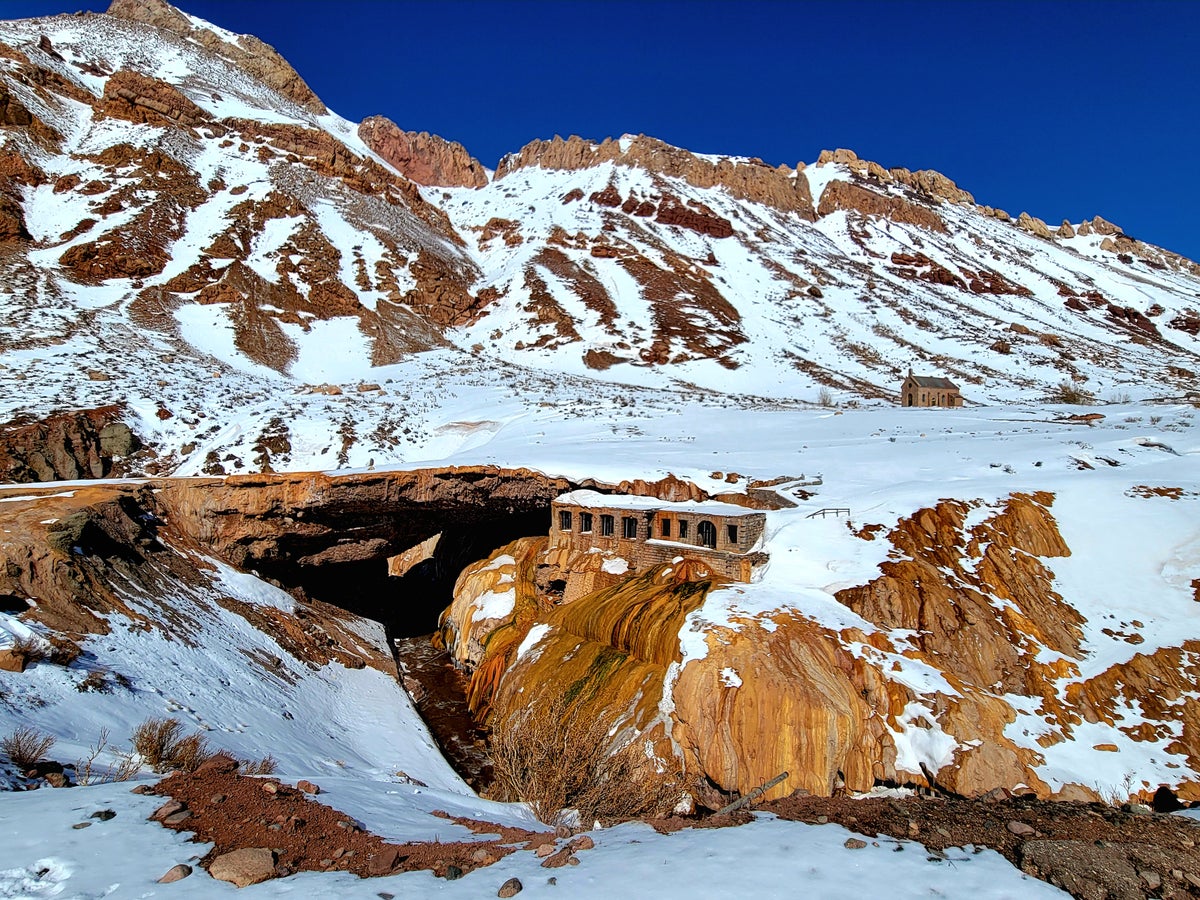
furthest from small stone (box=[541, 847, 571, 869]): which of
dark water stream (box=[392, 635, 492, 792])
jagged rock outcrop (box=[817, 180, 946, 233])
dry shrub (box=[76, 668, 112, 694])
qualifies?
jagged rock outcrop (box=[817, 180, 946, 233])

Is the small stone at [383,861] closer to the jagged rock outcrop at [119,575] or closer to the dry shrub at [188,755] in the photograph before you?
the dry shrub at [188,755]

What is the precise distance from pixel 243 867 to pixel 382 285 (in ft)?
238

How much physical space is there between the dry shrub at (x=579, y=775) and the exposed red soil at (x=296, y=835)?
10.7 feet

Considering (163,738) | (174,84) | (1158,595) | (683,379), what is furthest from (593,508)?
(174,84)

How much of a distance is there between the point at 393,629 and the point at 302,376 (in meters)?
31.7

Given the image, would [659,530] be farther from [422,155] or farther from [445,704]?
[422,155]

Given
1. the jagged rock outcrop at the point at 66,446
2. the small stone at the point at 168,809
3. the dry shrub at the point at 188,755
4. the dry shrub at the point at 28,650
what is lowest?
the dry shrub at the point at 188,755

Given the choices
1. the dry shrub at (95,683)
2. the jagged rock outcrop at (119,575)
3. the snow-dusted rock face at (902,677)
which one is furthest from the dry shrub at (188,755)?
the snow-dusted rock face at (902,677)

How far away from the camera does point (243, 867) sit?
18.2 ft

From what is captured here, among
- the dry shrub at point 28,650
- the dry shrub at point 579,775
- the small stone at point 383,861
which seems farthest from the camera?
the dry shrub at point 579,775

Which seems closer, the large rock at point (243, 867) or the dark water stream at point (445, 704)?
the large rock at point (243, 867)

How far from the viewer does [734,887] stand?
568cm

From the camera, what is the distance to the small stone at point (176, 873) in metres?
5.34

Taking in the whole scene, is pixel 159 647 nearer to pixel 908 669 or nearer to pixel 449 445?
pixel 908 669
